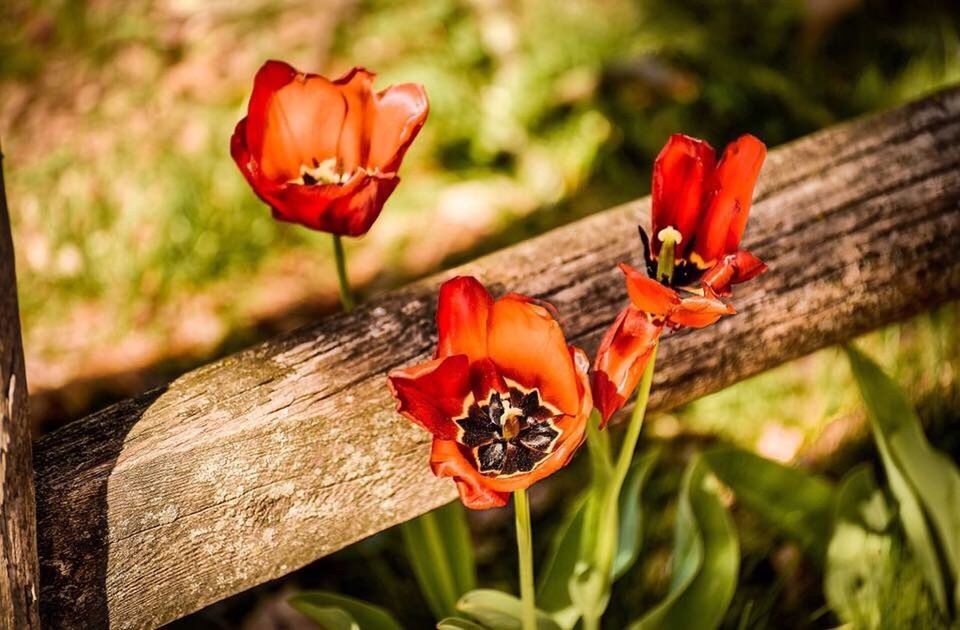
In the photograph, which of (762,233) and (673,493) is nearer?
(762,233)

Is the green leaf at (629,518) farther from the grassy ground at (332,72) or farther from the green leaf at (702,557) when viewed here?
the grassy ground at (332,72)

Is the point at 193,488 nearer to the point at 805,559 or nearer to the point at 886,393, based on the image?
the point at 886,393

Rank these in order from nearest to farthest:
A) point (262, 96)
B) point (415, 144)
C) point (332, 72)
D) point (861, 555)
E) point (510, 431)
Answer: point (510, 431) → point (262, 96) → point (861, 555) → point (415, 144) → point (332, 72)

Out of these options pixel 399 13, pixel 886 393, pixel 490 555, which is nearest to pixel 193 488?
pixel 490 555

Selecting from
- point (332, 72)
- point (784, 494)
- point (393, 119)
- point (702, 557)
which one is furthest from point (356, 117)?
point (332, 72)

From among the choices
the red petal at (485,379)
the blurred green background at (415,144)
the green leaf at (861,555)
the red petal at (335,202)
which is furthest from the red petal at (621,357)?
the blurred green background at (415,144)

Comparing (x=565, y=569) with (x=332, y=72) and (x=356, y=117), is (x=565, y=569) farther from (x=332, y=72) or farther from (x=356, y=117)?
(x=332, y=72)
